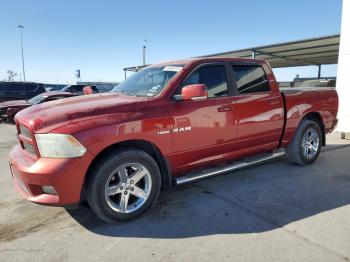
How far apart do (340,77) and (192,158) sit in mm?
7070

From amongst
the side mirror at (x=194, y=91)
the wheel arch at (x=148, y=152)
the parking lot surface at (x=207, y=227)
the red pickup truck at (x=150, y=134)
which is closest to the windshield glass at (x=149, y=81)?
the red pickup truck at (x=150, y=134)

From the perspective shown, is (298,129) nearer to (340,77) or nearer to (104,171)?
(104,171)

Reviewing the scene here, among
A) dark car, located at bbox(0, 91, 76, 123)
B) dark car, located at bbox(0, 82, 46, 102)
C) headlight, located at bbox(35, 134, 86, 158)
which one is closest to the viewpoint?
headlight, located at bbox(35, 134, 86, 158)

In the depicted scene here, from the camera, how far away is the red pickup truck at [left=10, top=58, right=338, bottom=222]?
3084 mm

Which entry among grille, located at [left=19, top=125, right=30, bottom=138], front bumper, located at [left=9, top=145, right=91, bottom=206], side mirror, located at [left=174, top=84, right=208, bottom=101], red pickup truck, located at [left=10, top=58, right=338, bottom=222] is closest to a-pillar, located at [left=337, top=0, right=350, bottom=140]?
red pickup truck, located at [left=10, top=58, right=338, bottom=222]

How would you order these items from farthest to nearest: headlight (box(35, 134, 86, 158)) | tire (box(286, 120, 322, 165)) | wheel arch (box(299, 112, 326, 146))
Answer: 1. wheel arch (box(299, 112, 326, 146))
2. tire (box(286, 120, 322, 165))
3. headlight (box(35, 134, 86, 158))

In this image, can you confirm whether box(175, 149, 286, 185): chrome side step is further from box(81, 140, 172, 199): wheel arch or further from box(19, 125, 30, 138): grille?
box(19, 125, 30, 138): grille

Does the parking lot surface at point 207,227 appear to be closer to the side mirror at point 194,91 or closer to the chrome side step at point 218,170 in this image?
the chrome side step at point 218,170

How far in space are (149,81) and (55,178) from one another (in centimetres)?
194

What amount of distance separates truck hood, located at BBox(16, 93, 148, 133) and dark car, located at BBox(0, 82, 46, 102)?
45.4ft

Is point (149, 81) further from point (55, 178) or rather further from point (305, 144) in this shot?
point (305, 144)

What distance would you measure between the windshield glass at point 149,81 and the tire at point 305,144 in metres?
2.74

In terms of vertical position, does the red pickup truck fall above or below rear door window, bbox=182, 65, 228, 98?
below

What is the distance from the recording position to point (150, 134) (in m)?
3.52
